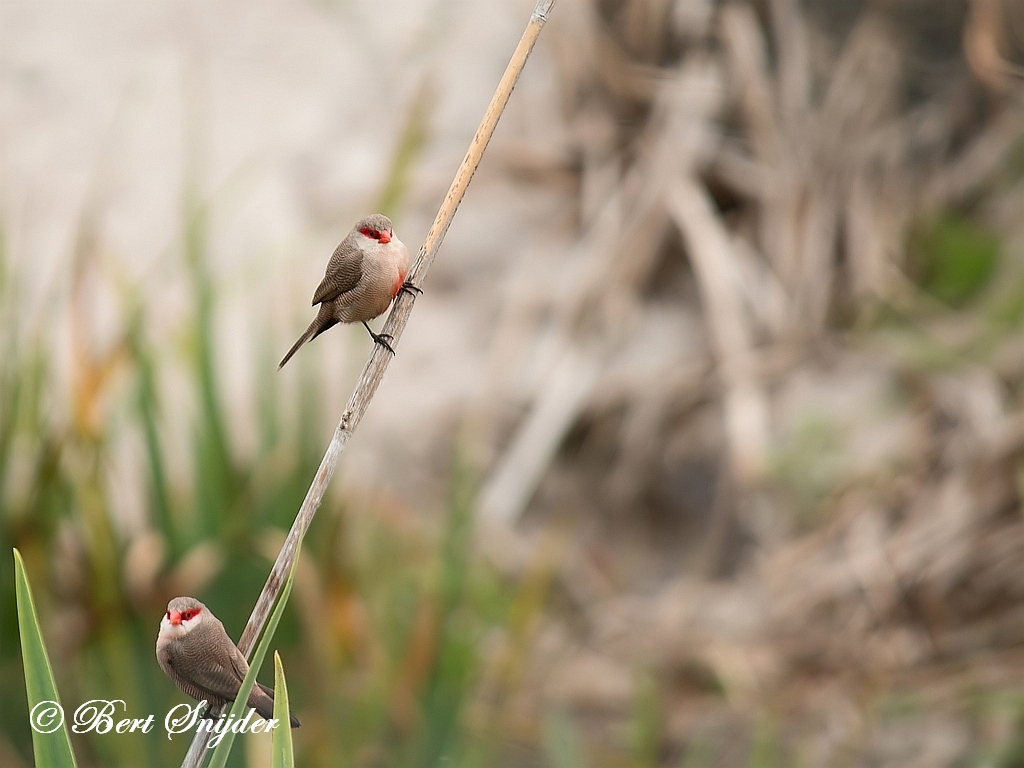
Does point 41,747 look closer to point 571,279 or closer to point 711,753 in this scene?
point 711,753

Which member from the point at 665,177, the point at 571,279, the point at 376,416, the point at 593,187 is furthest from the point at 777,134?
the point at 376,416

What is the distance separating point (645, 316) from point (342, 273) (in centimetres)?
184

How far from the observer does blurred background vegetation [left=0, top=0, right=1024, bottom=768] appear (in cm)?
166

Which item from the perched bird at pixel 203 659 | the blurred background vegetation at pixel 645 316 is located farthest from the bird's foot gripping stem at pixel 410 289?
the blurred background vegetation at pixel 645 316

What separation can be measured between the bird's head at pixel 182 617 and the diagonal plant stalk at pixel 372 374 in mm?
12

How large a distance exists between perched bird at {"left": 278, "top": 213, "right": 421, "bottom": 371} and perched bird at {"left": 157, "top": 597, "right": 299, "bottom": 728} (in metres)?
0.08

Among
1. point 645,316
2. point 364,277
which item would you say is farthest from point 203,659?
point 645,316

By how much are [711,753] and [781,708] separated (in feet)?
0.45

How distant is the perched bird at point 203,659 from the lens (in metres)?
0.25

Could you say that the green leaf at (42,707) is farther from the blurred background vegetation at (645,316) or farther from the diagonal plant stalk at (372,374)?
the blurred background vegetation at (645,316)

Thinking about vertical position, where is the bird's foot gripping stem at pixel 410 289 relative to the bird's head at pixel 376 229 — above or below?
below

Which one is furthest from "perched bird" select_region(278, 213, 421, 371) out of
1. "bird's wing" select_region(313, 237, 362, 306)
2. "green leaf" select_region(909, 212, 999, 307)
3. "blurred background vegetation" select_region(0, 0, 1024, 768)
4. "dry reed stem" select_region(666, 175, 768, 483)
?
"green leaf" select_region(909, 212, 999, 307)

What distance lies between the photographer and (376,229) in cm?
29

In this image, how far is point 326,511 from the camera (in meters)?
1.04
